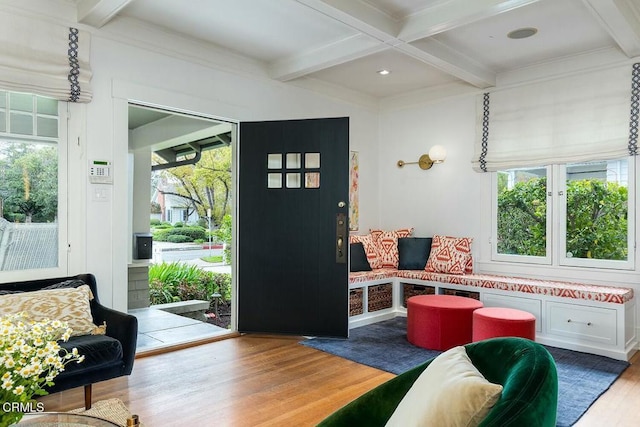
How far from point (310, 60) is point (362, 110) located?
1.58 m

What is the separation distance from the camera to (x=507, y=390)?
1.00 m

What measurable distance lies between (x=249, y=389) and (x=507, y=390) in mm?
2332

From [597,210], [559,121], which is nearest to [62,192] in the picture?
[559,121]

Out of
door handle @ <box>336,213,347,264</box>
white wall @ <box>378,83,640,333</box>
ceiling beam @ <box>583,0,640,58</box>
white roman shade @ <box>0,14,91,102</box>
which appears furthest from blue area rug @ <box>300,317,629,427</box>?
white roman shade @ <box>0,14,91,102</box>

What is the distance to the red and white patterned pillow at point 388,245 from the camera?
17.6 feet

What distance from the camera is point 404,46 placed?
370cm

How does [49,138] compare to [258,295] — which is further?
[258,295]

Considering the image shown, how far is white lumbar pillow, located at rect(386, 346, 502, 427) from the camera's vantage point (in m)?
1.01

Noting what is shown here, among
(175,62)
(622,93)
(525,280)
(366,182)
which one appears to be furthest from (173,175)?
(622,93)

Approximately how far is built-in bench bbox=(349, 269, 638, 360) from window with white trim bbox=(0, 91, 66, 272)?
2.76 m

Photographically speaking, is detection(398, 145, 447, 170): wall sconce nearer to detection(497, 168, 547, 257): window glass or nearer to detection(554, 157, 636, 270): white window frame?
detection(497, 168, 547, 257): window glass

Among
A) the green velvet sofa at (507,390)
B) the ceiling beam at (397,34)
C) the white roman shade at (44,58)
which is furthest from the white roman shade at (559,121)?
the white roman shade at (44,58)

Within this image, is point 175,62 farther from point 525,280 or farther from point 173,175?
point 173,175

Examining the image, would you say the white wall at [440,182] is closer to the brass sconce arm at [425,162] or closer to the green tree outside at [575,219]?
the brass sconce arm at [425,162]
